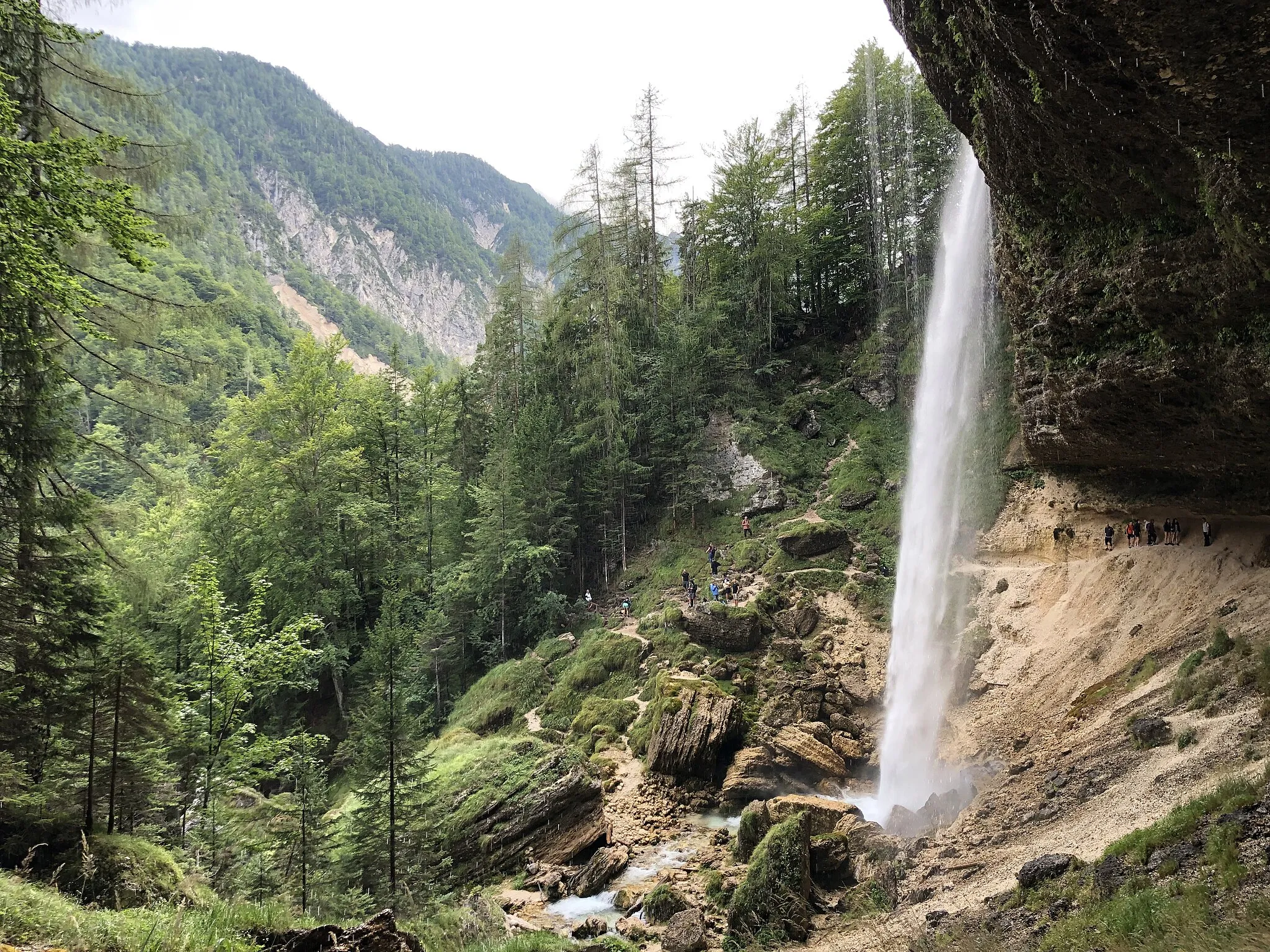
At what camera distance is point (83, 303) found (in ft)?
29.4

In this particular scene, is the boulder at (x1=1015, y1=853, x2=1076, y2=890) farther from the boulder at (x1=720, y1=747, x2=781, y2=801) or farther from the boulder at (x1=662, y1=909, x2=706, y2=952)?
the boulder at (x1=720, y1=747, x2=781, y2=801)

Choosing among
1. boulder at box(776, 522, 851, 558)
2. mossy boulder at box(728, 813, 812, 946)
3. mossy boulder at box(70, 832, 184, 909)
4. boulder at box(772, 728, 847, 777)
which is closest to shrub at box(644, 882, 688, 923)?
mossy boulder at box(728, 813, 812, 946)

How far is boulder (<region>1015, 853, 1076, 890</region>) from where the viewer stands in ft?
23.7

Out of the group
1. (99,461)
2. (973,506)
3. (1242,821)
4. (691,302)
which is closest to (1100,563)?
A: (973,506)

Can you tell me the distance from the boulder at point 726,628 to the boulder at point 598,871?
8.14 meters

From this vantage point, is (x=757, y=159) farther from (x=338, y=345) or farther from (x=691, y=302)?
(x=338, y=345)

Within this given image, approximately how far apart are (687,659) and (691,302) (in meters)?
22.5

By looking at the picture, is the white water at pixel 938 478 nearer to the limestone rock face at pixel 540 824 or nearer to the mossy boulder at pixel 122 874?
the limestone rock face at pixel 540 824

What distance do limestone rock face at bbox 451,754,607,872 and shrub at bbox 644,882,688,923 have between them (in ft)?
11.2

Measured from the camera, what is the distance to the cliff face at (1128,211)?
4.89 meters

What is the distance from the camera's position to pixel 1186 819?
6.53 metres

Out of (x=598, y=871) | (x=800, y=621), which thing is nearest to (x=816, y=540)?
(x=800, y=621)

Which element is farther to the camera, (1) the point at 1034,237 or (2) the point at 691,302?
(2) the point at 691,302

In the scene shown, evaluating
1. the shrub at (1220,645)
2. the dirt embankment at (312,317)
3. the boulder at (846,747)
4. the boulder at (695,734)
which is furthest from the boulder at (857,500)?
the dirt embankment at (312,317)
